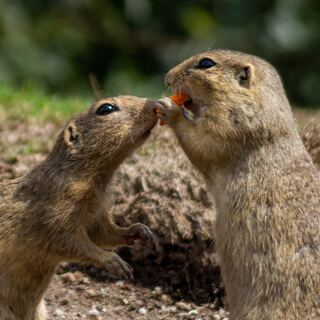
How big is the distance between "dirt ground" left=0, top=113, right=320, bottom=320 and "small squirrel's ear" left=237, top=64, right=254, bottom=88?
1.71 meters

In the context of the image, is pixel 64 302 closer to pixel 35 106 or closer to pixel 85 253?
pixel 85 253

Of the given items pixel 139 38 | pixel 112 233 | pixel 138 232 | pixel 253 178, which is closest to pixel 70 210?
pixel 112 233

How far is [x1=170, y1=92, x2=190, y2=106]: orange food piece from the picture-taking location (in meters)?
7.86

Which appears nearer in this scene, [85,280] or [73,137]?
[73,137]

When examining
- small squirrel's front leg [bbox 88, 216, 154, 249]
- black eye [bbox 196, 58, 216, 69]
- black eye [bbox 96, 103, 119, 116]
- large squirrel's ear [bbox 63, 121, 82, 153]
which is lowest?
small squirrel's front leg [bbox 88, 216, 154, 249]

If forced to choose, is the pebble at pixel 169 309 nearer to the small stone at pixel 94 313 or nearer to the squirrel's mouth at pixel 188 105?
the small stone at pixel 94 313

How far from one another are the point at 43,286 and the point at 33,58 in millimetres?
7064

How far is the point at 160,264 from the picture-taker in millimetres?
9375

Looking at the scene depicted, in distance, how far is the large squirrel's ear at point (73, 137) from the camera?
8352 millimetres

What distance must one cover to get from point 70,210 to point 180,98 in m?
1.06

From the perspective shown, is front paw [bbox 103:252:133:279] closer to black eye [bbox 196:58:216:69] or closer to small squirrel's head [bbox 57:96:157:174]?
small squirrel's head [bbox 57:96:157:174]

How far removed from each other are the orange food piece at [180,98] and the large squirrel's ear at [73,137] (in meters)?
0.85

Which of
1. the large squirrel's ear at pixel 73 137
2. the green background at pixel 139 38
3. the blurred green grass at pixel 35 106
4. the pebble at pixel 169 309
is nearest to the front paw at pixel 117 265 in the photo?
the large squirrel's ear at pixel 73 137

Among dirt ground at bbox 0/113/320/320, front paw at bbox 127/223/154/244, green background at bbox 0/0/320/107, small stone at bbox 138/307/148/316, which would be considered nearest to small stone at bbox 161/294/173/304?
dirt ground at bbox 0/113/320/320
